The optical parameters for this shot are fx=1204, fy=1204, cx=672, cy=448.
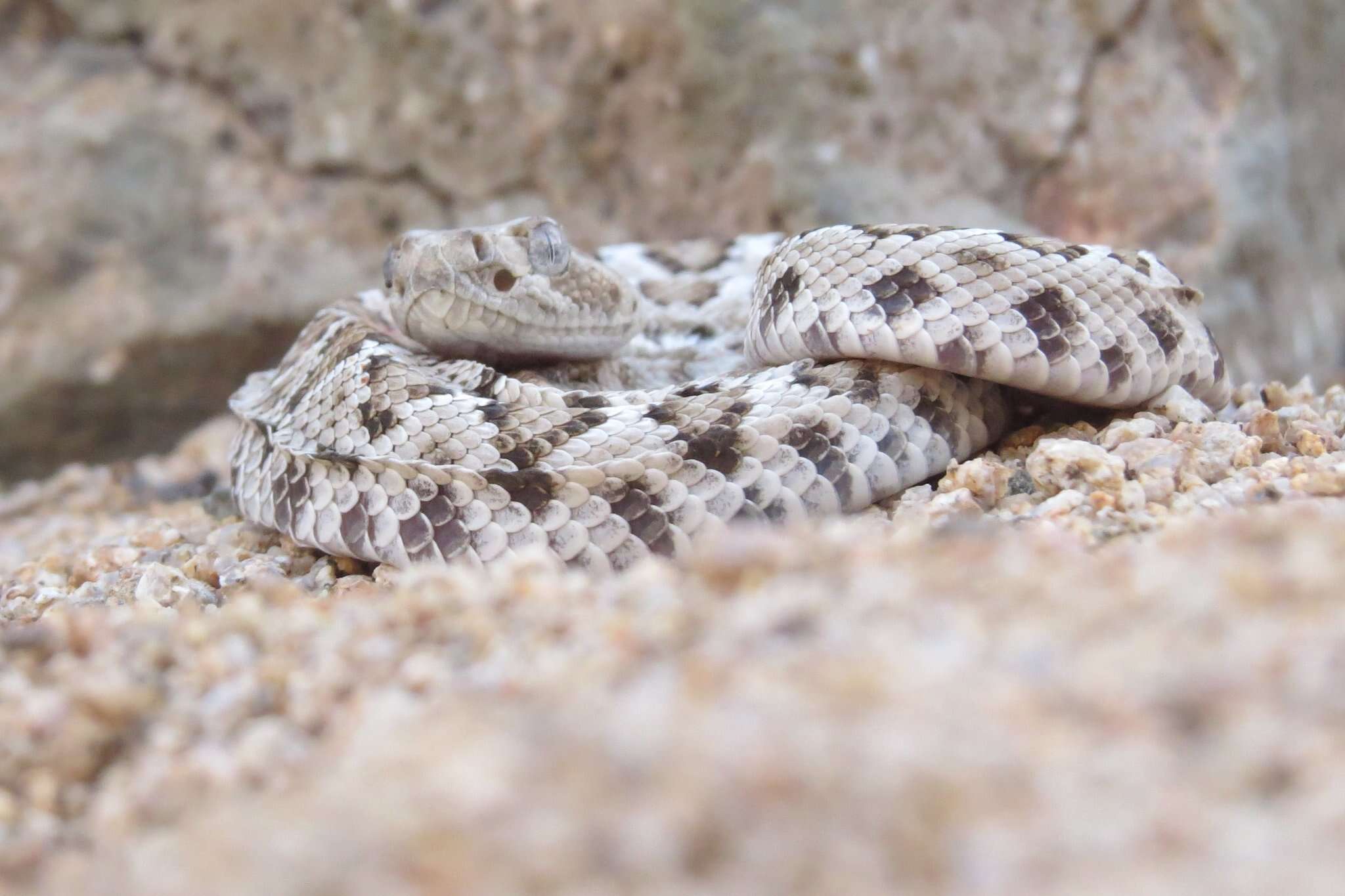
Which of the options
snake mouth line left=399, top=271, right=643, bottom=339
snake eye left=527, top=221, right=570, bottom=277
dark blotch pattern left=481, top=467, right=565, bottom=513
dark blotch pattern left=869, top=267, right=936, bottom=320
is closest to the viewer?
dark blotch pattern left=481, top=467, right=565, bottom=513

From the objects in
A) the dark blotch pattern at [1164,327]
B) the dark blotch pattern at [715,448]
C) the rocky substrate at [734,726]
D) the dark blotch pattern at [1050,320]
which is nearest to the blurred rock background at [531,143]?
the dark blotch pattern at [1164,327]

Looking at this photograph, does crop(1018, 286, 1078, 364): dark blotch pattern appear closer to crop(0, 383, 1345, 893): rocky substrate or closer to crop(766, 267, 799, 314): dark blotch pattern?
crop(766, 267, 799, 314): dark blotch pattern

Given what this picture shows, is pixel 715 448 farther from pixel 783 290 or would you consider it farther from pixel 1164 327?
pixel 1164 327

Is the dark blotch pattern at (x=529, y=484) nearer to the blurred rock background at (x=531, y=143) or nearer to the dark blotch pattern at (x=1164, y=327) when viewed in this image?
the dark blotch pattern at (x=1164, y=327)

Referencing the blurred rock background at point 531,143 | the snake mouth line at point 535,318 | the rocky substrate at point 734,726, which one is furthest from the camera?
the blurred rock background at point 531,143

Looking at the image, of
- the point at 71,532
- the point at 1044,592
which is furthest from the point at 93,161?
the point at 1044,592

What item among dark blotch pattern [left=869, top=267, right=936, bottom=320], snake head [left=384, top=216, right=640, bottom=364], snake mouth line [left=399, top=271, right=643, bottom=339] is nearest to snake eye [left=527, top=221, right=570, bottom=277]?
snake head [left=384, top=216, right=640, bottom=364]

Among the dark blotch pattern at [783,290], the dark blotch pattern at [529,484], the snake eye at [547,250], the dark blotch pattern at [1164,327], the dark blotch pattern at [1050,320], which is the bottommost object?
the dark blotch pattern at [529,484]

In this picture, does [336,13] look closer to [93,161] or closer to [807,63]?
[93,161]
